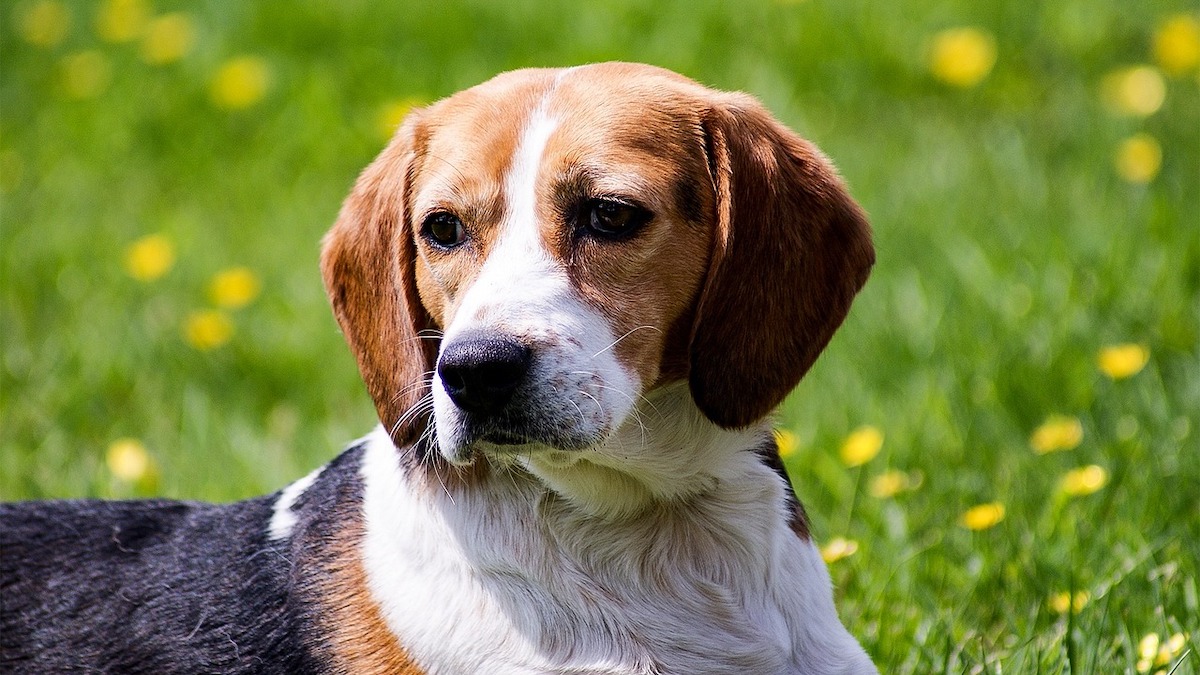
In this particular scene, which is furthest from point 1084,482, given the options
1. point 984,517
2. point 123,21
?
point 123,21

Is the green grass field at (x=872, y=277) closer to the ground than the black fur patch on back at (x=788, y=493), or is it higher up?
closer to the ground

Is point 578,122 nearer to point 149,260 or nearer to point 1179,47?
point 149,260

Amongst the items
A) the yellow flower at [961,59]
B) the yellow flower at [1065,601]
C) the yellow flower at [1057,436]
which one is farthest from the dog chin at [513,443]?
the yellow flower at [961,59]

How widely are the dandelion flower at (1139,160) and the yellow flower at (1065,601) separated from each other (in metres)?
2.92

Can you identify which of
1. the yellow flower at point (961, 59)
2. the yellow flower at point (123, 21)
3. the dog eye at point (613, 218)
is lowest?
the yellow flower at point (961, 59)

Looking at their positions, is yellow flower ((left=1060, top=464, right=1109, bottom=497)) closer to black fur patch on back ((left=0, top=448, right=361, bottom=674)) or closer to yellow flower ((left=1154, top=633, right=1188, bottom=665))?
yellow flower ((left=1154, top=633, right=1188, bottom=665))

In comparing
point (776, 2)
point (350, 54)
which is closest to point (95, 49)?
Result: point (350, 54)

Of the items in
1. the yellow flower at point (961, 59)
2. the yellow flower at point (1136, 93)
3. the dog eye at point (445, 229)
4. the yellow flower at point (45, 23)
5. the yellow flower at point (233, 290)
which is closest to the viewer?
the dog eye at point (445, 229)

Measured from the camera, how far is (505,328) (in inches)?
127

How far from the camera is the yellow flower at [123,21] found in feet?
28.8

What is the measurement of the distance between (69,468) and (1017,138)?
4423mm

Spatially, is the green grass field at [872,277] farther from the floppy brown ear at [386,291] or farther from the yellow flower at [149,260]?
the floppy brown ear at [386,291]

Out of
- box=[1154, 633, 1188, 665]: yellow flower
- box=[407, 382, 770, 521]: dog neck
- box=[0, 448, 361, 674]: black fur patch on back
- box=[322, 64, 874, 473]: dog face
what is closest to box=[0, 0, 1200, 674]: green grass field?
box=[1154, 633, 1188, 665]: yellow flower

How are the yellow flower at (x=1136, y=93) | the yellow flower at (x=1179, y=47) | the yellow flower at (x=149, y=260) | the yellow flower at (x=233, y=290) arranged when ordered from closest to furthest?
the yellow flower at (x=233, y=290)
the yellow flower at (x=149, y=260)
the yellow flower at (x=1136, y=93)
the yellow flower at (x=1179, y=47)
